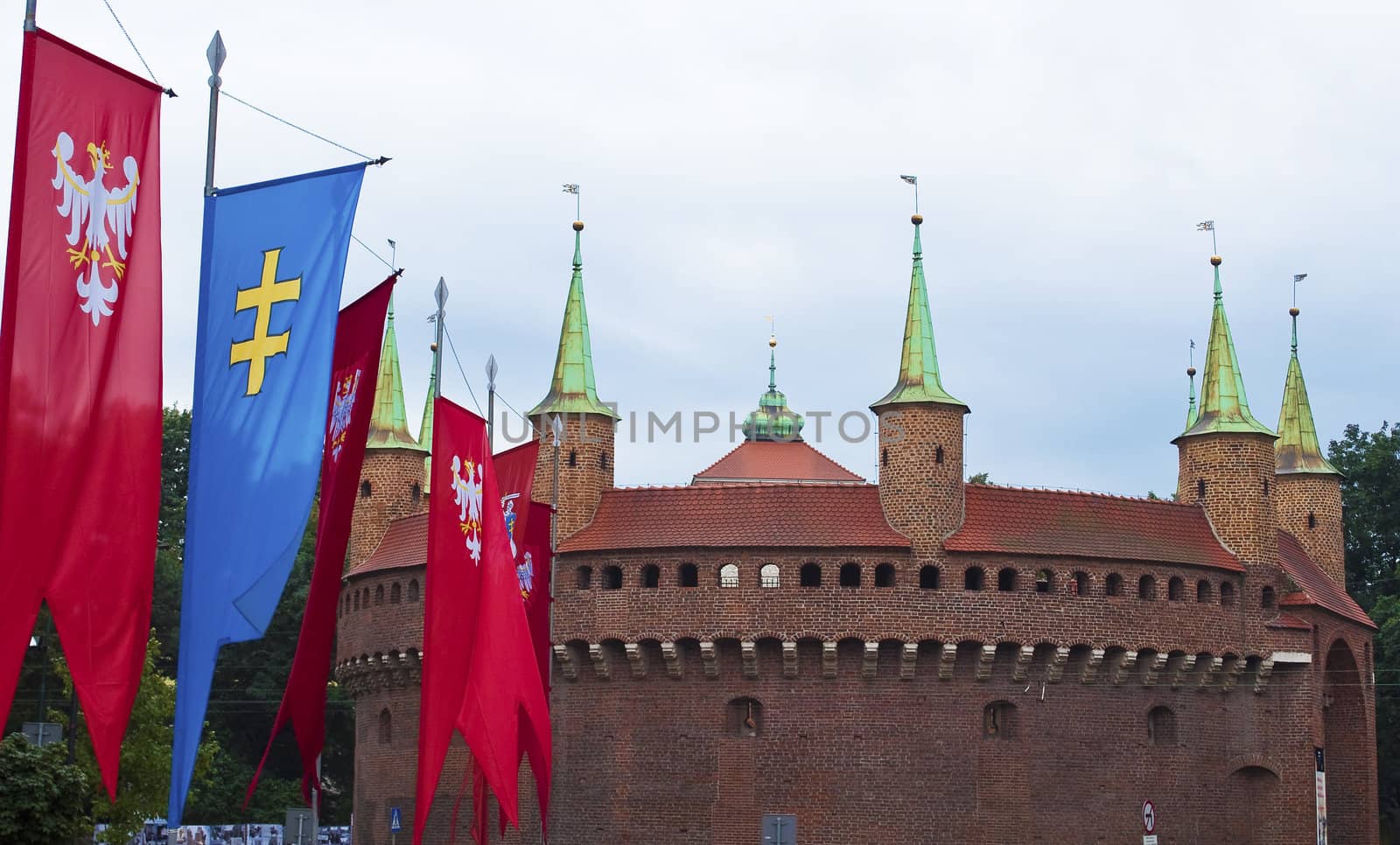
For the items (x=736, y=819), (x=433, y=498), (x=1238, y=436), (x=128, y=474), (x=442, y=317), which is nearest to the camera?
(x=128, y=474)

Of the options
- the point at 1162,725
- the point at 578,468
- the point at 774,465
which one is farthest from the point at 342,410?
the point at 774,465

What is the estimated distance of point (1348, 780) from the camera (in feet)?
174

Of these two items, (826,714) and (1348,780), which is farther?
(1348,780)

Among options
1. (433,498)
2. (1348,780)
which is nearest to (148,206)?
(433,498)

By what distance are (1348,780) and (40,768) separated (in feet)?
121

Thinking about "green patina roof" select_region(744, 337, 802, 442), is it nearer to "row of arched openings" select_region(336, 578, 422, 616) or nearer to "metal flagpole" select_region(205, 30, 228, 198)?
"row of arched openings" select_region(336, 578, 422, 616)

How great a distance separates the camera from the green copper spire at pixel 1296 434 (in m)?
57.8

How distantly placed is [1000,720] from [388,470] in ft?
62.4

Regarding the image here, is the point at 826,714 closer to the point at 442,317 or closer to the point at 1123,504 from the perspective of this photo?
the point at 1123,504

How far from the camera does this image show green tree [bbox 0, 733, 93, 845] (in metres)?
27.9

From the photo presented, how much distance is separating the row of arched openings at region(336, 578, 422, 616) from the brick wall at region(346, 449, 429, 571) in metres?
1.13

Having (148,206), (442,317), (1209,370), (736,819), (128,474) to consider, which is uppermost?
(1209,370)

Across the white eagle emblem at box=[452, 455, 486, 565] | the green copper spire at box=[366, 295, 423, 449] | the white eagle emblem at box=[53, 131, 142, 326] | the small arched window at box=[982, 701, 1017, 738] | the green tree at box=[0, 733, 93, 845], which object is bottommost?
the green tree at box=[0, 733, 93, 845]

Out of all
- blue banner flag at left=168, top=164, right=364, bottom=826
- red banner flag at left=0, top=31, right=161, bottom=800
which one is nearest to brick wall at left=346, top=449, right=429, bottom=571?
blue banner flag at left=168, top=164, right=364, bottom=826
